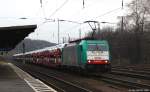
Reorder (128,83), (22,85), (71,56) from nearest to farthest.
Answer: (22,85) < (128,83) < (71,56)

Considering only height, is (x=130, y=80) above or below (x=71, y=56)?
below

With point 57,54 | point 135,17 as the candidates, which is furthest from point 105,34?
point 57,54

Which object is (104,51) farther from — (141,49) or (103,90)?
(141,49)

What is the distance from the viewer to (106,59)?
32.2 meters

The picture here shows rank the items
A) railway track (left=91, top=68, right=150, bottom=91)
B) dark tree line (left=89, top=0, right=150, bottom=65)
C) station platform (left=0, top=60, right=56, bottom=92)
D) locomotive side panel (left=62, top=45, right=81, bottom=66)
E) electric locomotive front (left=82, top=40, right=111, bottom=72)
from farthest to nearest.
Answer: dark tree line (left=89, top=0, right=150, bottom=65), locomotive side panel (left=62, top=45, right=81, bottom=66), electric locomotive front (left=82, top=40, right=111, bottom=72), railway track (left=91, top=68, right=150, bottom=91), station platform (left=0, top=60, right=56, bottom=92)

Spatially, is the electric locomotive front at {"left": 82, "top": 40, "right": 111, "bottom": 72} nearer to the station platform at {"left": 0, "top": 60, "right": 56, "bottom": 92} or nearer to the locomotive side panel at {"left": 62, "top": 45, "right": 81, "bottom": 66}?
the locomotive side panel at {"left": 62, "top": 45, "right": 81, "bottom": 66}

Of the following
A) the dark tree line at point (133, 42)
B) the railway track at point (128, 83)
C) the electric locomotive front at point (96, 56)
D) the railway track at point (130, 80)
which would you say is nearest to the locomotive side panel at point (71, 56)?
the electric locomotive front at point (96, 56)

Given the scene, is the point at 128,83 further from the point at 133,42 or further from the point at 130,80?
the point at 133,42

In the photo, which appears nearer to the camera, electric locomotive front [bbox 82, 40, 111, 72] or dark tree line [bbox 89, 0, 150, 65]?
electric locomotive front [bbox 82, 40, 111, 72]

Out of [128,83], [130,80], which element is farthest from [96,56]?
[128,83]

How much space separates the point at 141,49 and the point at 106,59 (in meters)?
41.0

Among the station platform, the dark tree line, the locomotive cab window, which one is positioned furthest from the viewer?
the dark tree line

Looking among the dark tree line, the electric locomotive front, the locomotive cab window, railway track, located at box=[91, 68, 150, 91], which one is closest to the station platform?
the electric locomotive front

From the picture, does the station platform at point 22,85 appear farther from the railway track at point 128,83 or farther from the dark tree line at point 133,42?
the dark tree line at point 133,42
